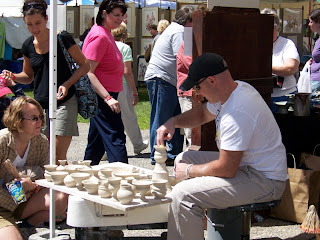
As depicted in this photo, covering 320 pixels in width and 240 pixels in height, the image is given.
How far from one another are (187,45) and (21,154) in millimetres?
1437

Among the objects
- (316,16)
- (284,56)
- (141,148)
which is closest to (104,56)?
(284,56)

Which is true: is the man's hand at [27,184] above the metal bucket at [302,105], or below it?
below

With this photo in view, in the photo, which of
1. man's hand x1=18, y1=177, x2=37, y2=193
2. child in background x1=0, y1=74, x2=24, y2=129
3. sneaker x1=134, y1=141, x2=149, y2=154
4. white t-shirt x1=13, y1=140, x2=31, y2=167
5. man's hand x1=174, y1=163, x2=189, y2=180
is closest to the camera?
man's hand x1=174, y1=163, x2=189, y2=180

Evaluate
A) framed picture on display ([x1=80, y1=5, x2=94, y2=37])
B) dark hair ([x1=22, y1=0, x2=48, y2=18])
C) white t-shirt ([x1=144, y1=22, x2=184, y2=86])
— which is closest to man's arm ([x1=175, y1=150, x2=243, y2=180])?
dark hair ([x1=22, y1=0, x2=48, y2=18])

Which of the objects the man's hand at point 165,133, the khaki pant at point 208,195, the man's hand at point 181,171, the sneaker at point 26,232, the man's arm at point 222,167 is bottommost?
the sneaker at point 26,232

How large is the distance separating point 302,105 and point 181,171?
200 centimetres

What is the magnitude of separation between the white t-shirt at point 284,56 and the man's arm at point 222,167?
7.54 ft

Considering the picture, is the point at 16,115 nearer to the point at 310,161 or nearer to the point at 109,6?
the point at 109,6

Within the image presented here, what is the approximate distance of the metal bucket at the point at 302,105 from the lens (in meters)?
4.93

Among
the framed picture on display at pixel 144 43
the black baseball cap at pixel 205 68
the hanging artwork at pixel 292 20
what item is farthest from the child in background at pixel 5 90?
the framed picture on display at pixel 144 43

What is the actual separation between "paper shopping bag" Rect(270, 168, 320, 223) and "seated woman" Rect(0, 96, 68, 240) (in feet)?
5.99

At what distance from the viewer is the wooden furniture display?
4055 mm

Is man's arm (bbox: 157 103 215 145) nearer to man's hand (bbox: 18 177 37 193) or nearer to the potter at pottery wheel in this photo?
man's hand (bbox: 18 177 37 193)

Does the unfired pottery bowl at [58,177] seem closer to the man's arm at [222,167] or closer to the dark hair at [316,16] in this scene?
the man's arm at [222,167]
